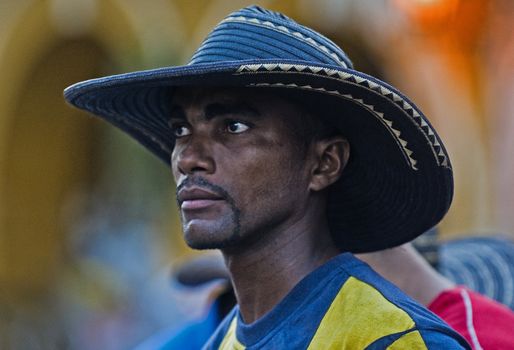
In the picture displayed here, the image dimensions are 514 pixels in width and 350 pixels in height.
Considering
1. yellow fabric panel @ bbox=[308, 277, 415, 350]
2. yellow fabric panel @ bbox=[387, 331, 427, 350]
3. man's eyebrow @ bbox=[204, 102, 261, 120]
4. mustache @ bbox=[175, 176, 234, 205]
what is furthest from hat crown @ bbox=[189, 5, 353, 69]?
yellow fabric panel @ bbox=[387, 331, 427, 350]

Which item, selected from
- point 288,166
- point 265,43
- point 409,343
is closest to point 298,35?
point 265,43

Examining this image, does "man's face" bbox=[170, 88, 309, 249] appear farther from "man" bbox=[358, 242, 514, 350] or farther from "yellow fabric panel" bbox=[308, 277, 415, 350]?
"man" bbox=[358, 242, 514, 350]

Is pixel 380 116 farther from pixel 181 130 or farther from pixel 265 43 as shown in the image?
pixel 181 130

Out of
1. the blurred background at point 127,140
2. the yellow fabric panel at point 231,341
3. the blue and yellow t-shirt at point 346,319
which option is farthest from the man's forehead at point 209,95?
the blurred background at point 127,140

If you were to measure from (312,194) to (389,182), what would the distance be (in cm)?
21

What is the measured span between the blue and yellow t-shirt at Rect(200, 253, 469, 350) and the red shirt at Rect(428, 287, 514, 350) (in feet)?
1.98

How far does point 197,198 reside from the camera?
10.5 ft

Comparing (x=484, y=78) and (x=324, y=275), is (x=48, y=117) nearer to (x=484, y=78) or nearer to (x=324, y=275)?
(x=484, y=78)

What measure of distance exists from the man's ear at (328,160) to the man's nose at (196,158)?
0.27 metres

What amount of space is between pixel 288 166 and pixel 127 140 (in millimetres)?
9723

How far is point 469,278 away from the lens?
215 inches

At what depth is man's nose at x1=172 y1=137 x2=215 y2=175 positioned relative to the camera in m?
3.18

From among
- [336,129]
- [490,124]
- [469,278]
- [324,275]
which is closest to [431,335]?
[324,275]

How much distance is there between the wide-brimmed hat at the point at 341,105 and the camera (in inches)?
121
